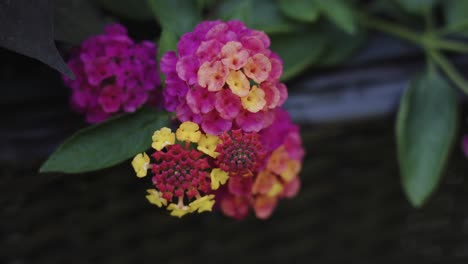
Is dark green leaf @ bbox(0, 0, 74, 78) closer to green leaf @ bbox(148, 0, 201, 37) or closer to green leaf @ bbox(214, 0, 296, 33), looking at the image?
green leaf @ bbox(148, 0, 201, 37)

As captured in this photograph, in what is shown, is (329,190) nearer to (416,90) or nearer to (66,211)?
(416,90)

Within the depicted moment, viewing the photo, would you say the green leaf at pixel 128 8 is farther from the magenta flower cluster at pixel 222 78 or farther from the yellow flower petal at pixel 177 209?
the yellow flower petal at pixel 177 209

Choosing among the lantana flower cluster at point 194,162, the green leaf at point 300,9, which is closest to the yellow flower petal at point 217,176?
the lantana flower cluster at point 194,162

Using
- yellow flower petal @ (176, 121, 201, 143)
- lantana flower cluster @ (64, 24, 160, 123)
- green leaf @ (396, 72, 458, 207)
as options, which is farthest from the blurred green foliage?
yellow flower petal @ (176, 121, 201, 143)

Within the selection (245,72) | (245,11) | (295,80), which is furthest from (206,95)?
(295,80)

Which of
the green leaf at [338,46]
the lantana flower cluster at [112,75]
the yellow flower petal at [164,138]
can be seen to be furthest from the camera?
the green leaf at [338,46]

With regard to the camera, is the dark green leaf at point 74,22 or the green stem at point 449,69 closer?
the dark green leaf at point 74,22
